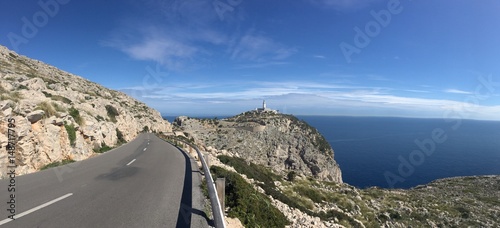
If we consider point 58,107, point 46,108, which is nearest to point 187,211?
point 46,108

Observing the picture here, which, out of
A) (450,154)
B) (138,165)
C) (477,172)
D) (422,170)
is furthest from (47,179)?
(450,154)

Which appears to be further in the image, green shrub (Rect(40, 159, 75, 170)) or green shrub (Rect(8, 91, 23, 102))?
green shrub (Rect(8, 91, 23, 102))

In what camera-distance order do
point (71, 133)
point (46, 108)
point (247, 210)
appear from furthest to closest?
point (71, 133)
point (46, 108)
point (247, 210)

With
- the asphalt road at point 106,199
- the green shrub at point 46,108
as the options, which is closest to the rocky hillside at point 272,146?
the green shrub at point 46,108

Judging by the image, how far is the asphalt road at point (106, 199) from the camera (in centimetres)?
588

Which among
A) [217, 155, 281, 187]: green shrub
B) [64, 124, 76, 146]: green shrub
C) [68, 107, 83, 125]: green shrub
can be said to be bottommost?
[217, 155, 281, 187]: green shrub

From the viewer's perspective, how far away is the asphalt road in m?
5.88

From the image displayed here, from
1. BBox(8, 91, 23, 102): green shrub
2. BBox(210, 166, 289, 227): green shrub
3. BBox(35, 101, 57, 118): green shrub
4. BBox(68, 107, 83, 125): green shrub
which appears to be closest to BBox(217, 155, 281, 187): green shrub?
BBox(210, 166, 289, 227): green shrub

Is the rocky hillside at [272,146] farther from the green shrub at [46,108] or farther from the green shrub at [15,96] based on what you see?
the green shrub at [15,96]

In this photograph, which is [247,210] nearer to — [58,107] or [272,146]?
[58,107]

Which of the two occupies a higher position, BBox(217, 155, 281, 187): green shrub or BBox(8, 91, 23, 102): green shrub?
BBox(8, 91, 23, 102): green shrub

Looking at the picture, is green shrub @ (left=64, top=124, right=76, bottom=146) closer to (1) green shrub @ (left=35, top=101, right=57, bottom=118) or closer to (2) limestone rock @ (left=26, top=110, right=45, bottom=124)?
(1) green shrub @ (left=35, top=101, right=57, bottom=118)

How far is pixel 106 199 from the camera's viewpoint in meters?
7.60

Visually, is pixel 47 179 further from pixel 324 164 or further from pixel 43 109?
pixel 324 164
